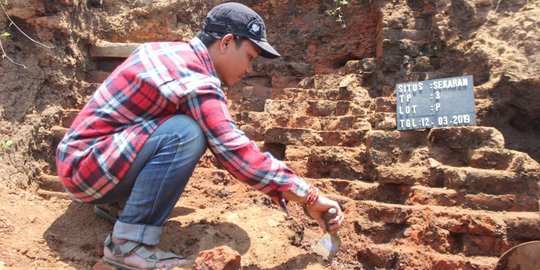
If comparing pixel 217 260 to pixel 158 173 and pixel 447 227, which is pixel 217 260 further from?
pixel 447 227

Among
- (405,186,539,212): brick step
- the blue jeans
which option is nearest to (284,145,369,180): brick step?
(405,186,539,212): brick step

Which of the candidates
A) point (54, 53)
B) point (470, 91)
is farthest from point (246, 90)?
point (470, 91)

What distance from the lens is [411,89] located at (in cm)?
343

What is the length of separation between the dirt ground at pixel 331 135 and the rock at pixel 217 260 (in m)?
0.28

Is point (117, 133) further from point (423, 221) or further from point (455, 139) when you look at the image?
point (455, 139)

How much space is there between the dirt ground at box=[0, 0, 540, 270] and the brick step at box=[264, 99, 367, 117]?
0.04 feet

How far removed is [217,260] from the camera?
1863 millimetres

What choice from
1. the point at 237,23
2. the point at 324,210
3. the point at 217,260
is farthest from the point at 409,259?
the point at 237,23

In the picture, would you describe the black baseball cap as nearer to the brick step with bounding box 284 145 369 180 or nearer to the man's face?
the man's face

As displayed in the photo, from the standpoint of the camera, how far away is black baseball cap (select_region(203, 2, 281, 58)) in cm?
213

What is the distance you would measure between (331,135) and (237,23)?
1.50 meters

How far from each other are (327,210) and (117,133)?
89 centimetres

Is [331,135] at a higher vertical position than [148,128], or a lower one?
Result: lower

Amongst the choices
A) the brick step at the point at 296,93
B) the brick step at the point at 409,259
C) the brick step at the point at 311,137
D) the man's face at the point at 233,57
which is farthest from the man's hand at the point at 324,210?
the brick step at the point at 296,93
